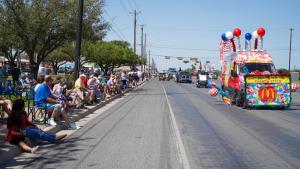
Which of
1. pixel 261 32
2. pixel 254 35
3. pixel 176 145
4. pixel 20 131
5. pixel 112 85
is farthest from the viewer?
pixel 112 85

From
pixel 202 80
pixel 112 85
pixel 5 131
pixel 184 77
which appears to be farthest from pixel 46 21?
pixel 184 77

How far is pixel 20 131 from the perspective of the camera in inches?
376

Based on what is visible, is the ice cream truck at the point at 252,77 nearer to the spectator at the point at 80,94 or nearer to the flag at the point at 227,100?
the flag at the point at 227,100

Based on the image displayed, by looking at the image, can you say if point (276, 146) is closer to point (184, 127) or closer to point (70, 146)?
point (184, 127)

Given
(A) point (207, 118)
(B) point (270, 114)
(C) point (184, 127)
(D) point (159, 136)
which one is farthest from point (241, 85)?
(D) point (159, 136)

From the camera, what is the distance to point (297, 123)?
50.3 feet

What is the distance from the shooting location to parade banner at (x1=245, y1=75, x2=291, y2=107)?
20.4 m

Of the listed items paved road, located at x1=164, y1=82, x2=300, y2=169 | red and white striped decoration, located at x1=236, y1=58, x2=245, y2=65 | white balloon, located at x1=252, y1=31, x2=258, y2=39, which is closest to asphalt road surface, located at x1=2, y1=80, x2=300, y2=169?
paved road, located at x1=164, y1=82, x2=300, y2=169

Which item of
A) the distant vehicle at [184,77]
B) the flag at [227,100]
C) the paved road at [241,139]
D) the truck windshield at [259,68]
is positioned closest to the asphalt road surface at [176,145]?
the paved road at [241,139]

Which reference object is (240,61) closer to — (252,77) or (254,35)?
(252,77)

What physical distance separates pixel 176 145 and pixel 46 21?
757 inches

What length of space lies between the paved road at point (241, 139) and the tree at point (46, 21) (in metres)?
13.2

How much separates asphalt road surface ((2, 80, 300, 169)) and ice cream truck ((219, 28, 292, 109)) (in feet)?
13.2

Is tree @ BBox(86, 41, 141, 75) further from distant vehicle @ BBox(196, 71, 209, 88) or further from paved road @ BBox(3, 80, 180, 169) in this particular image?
paved road @ BBox(3, 80, 180, 169)
